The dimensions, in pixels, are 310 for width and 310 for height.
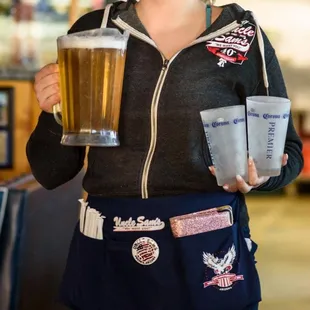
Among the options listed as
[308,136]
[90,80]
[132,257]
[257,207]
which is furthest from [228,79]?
[308,136]

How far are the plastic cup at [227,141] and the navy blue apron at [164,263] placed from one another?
0.24 feet

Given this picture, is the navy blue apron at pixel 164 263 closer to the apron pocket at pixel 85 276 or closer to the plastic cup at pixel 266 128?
Answer: the apron pocket at pixel 85 276

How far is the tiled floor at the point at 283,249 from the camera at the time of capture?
4.05 m

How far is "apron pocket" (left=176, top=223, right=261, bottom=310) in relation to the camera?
1341 mm

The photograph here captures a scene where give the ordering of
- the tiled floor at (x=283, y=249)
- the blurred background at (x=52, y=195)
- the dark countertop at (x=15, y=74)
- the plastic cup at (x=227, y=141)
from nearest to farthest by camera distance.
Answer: the plastic cup at (x=227, y=141)
the blurred background at (x=52, y=195)
the tiled floor at (x=283, y=249)
the dark countertop at (x=15, y=74)

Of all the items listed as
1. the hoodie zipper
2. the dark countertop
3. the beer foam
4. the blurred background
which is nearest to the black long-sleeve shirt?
the hoodie zipper

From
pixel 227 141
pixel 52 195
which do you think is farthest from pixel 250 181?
pixel 52 195

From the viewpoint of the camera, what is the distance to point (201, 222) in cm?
135

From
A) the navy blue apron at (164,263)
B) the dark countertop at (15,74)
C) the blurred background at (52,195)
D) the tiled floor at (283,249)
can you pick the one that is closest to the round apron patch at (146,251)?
the navy blue apron at (164,263)

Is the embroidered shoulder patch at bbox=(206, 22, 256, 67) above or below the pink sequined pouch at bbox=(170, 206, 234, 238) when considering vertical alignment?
above

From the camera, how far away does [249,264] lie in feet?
4.58

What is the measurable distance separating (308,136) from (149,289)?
19.8 ft

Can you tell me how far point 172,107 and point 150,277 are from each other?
0.30 metres

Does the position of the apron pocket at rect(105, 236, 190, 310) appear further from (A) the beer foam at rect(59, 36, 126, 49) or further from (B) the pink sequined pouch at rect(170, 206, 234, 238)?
(A) the beer foam at rect(59, 36, 126, 49)
